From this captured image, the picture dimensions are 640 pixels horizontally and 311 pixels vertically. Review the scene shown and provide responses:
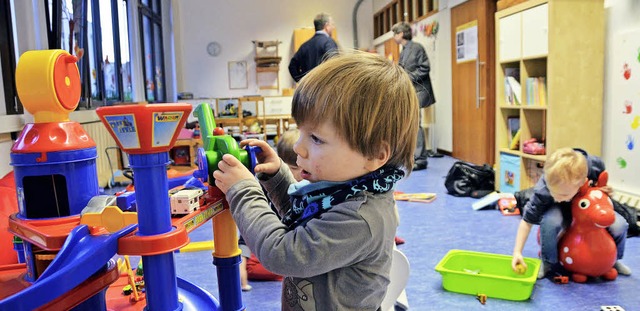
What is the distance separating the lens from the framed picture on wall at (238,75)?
10703 mm

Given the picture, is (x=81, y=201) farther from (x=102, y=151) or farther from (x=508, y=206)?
(x=102, y=151)

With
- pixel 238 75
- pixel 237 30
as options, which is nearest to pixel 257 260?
pixel 238 75

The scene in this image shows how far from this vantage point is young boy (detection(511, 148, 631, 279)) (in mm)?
2289

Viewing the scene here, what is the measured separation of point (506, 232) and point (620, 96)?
1.23m

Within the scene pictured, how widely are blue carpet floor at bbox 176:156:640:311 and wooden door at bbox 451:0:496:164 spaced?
1773 millimetres

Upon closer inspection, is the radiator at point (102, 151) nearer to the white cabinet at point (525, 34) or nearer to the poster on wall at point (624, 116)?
the white cabinet at point (525, 34)

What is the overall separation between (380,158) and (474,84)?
5.28 m

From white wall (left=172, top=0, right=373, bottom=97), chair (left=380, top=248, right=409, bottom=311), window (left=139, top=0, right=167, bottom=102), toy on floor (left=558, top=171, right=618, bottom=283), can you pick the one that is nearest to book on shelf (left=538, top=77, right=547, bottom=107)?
toy on floor (left=558, top=171, right=618, bottom=283)

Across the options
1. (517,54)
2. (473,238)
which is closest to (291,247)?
(473,238)

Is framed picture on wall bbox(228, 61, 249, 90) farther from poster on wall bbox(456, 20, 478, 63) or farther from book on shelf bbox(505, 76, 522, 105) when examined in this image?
book on shelf bbox(505, 76, 522, 105)

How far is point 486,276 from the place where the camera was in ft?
7.21

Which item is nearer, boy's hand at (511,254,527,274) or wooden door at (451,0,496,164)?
boy's hand at (511,254,527,274)

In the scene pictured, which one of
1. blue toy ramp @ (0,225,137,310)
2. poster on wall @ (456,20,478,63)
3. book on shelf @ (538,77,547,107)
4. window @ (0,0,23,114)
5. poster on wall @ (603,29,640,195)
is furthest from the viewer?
poster on wall @ (456,20,478,63)

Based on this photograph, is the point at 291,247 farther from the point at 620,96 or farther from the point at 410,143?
the point at 620,96
